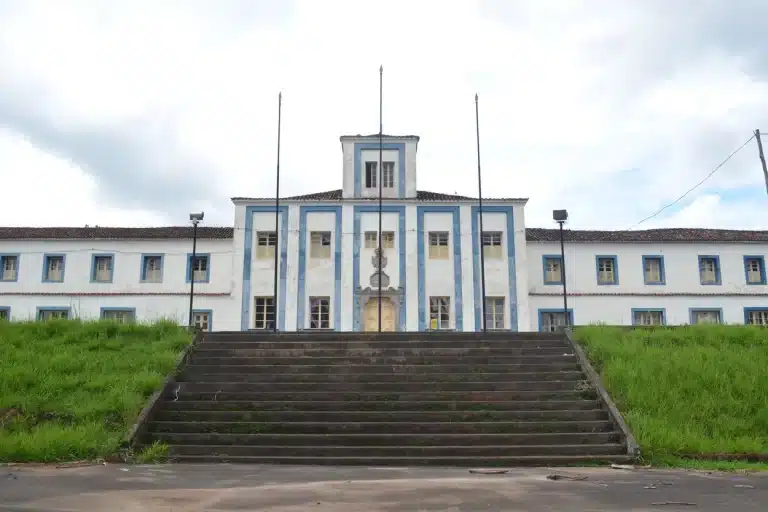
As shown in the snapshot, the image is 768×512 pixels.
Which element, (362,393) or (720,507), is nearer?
(720,507)

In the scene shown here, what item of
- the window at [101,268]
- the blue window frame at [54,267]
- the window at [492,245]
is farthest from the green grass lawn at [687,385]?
the blue window frame at [54,267]

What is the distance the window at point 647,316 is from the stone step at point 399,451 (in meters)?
19.2

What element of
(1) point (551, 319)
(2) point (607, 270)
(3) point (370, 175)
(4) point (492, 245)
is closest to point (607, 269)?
(2) point (607, 270)

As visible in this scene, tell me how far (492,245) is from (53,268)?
18.8m

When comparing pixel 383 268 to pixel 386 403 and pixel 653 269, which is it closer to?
pixel 653 269

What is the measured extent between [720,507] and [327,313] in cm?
2183

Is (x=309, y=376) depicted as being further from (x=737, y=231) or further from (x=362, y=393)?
(x=737, y=231)

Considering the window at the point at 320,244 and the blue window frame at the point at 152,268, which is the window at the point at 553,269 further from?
the blue window frame at the point at 152,268

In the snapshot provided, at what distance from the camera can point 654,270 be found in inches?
1237

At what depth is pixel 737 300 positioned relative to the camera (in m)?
31.2

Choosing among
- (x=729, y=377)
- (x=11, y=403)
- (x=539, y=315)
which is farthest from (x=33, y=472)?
(x=539, y=315)

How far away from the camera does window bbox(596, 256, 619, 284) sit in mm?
31188

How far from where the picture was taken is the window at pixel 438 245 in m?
29.2

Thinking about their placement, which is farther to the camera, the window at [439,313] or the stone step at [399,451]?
the window at [439,313]
